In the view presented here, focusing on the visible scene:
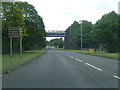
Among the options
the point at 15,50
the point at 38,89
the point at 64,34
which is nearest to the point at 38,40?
the point at 15,50

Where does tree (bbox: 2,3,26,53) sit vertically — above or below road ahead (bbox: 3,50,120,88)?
above

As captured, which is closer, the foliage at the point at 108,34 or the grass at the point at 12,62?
the grass at the point at 12,62

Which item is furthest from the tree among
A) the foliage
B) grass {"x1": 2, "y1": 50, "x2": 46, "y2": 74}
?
the foliage

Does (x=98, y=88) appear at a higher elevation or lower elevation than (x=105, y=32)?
lower

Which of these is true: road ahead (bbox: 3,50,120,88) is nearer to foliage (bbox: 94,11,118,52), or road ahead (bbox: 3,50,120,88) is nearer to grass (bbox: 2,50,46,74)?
grass (bbox: 2,50,46,74)

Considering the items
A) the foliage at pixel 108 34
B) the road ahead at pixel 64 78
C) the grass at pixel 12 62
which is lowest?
the grass at pixel 12 62

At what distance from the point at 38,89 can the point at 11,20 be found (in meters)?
29.3

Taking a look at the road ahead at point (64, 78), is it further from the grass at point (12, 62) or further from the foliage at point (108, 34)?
the foliage at point (108, 34)

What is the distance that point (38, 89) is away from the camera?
8.13 meters

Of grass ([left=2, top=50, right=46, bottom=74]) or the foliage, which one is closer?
grass ([left=2, top=50, right=46, bottom=74])

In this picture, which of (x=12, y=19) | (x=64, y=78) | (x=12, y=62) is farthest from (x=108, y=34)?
(x=64, y=78)

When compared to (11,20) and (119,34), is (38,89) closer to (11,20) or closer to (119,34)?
(11,20)

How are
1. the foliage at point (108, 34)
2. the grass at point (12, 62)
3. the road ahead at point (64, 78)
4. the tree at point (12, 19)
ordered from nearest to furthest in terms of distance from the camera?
the road ahead at point (64, 78), the grass at point (12, 62), the tree at point (12, 19), the foliage at point (108, 34)

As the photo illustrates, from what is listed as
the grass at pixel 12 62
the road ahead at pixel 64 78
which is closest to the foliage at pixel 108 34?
the grass at pixel 12 62
